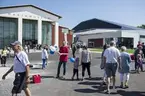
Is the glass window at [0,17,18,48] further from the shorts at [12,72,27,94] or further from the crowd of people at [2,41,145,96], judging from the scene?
the shorts at [12,72,27,94]

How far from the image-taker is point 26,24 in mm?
72250

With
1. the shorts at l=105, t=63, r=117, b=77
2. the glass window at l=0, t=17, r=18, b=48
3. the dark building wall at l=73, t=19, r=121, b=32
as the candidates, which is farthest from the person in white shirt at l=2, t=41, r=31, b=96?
the dark building wall at l=73, t=19, r=121, b=32

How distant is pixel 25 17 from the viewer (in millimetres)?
71062

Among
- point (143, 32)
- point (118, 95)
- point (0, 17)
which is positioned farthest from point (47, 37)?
point (118, 95)

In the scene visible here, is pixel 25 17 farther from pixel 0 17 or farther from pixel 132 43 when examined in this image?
pixel 132 43

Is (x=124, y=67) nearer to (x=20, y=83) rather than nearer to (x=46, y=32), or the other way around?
(x=20, y=83)

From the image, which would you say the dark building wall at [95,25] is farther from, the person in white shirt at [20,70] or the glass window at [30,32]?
the person in white shirt at [20,70]

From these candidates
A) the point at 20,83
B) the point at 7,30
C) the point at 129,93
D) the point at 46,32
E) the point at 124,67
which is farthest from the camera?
the point at 46,32

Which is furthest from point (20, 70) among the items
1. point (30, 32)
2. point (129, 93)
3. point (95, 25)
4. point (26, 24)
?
point (95, 25)

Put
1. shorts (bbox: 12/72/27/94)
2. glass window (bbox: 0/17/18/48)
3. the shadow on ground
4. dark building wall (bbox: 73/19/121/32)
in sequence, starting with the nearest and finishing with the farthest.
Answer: shorts (bbox: 12/72/27/94) < the shadow on ground < glass window (bbox: 0/17/18/48) < dark building wall (bbox: 73/19/121/32)

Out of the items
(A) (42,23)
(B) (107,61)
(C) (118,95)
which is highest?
(A) (42,23)

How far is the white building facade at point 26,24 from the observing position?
69375 mm

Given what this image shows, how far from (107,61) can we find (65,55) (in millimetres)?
4228

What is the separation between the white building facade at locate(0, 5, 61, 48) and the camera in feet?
228
